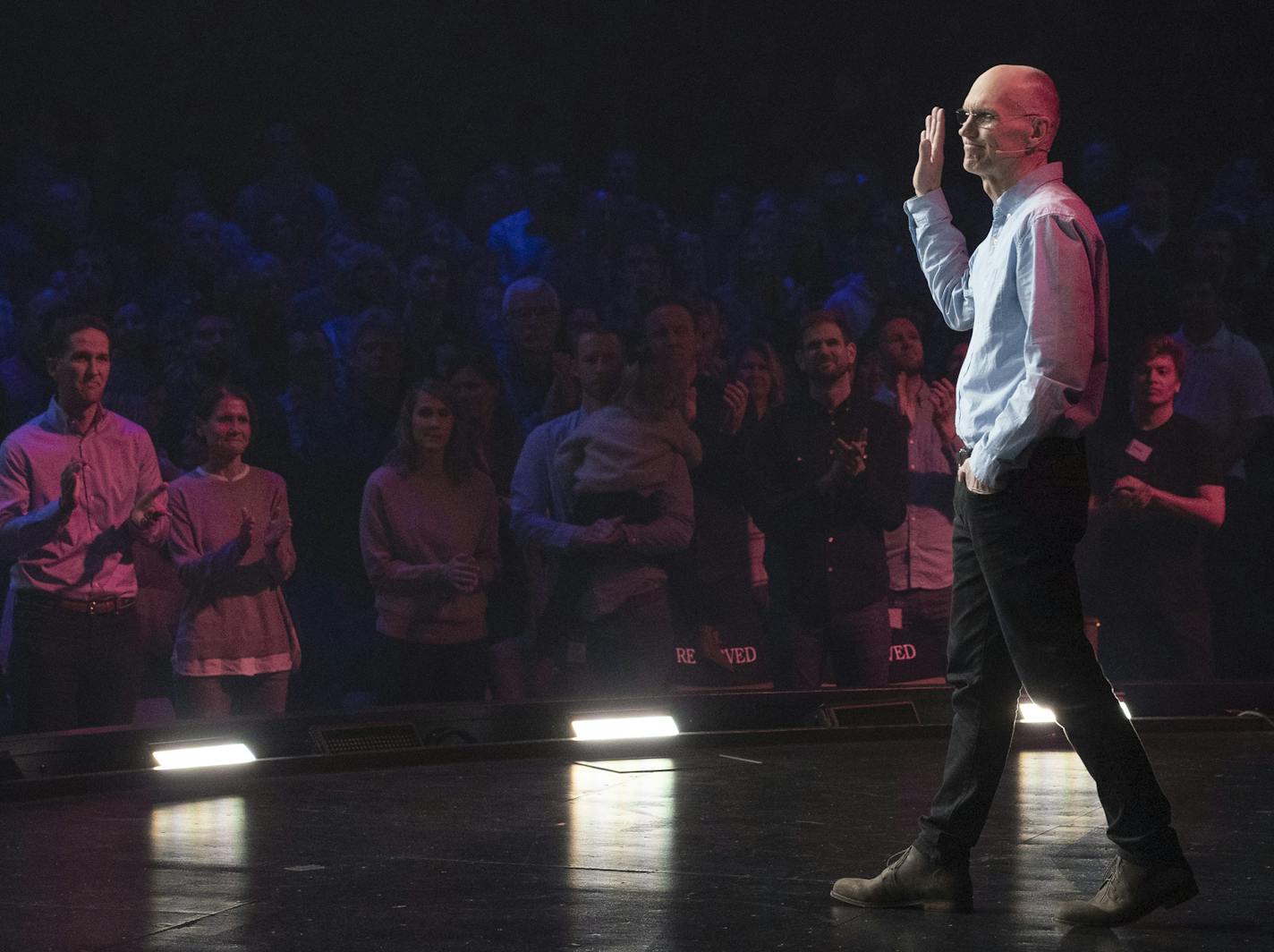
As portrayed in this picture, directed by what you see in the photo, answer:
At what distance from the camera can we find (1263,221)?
6.25 metres

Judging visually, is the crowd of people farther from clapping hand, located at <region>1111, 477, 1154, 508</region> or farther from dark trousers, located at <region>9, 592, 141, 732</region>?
dark trousers, located at <region>9, 592, 141, 732</region>

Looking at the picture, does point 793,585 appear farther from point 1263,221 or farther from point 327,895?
point 327,895

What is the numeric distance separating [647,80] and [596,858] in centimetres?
459

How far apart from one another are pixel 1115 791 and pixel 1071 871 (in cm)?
36

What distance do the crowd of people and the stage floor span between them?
68.1 inches

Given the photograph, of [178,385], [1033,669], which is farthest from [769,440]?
[1033,669]

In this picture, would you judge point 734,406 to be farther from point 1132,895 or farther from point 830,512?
point 1132,895

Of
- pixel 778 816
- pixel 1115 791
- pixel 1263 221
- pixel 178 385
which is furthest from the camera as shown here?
pixel 1263 221

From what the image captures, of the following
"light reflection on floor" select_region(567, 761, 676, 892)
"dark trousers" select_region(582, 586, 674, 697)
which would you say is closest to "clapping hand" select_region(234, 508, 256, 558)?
"dark trousers" select_region(582, 586, 674, 697)

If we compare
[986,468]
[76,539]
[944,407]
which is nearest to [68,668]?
[76,539]

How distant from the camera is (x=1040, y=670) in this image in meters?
2.30

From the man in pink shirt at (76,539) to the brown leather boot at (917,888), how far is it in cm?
337

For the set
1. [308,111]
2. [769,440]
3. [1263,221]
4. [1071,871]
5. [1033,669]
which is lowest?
[1071,871]

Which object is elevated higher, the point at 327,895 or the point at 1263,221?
the point at 1263,221
